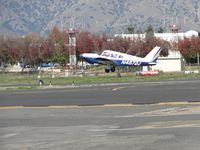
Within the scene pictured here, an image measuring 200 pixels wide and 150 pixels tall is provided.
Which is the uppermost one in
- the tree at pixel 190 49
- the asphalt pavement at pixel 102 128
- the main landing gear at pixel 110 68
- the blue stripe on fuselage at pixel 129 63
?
the tree at pixel 190 49

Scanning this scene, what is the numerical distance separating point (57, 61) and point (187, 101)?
90477 mm

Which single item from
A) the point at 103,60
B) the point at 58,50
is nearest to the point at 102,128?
the point at 103,60

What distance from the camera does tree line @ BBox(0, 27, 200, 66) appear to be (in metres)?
114

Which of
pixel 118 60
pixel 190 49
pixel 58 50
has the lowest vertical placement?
pixel 118 60

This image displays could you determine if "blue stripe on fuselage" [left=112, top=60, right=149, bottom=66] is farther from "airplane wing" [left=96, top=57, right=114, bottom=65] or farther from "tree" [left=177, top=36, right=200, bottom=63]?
"tree" [left=177, top=36, right=200, bottom=63]

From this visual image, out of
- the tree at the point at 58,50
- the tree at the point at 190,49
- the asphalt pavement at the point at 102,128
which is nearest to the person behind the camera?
the asphalt pavement at the point at 102,128

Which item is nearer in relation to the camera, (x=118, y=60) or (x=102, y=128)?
(x=102, y=128)

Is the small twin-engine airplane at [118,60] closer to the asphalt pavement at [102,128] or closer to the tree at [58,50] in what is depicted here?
the tree at [58,50]

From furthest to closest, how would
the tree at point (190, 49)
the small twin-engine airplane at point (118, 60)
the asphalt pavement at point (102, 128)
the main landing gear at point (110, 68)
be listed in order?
the tree at point (190, 49), the main landing gear at point (110, 68), the small twin-engine airplane at point (118, 60), the asphalt pavement at point (102, 128)

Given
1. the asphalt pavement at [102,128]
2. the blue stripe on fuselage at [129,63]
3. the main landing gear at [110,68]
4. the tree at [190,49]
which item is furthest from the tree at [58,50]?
the asphalt pavement at [102,128]

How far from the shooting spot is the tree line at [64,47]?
114m

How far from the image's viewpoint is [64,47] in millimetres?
114500

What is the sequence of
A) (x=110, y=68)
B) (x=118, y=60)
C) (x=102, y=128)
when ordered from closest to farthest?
(x=102, y=128) < (x=118, y=60) < (x=110, y=68)

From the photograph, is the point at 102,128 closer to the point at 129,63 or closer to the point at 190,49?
the point at 129,63
